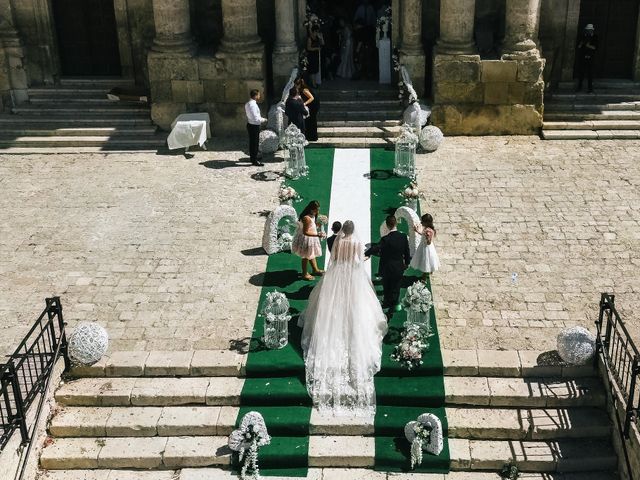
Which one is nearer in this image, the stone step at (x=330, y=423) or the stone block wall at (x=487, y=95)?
the stone step at (x=330, y=423)

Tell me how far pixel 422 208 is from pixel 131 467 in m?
7.62

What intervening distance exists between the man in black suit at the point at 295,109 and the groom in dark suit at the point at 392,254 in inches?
248

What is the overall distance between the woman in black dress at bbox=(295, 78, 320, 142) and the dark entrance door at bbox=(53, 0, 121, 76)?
5.19m

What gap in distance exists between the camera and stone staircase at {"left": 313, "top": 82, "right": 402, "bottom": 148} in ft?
65.4

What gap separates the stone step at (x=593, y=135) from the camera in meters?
19.9

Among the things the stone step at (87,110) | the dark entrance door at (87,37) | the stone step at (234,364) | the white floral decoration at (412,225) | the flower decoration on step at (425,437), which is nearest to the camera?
the flower decoration on step at (425,437)

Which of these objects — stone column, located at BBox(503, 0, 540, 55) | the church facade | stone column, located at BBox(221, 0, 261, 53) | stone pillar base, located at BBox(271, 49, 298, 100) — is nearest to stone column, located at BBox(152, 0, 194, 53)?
the church facade

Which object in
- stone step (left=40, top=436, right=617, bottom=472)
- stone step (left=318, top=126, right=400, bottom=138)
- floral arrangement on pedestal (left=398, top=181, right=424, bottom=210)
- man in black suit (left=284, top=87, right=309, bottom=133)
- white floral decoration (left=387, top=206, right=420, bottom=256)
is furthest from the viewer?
stone step (left=318, top=126, right=400, bottom=138)

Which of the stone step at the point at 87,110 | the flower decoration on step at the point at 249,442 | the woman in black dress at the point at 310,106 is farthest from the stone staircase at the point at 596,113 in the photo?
the flower decoration on step at the point at 249,442

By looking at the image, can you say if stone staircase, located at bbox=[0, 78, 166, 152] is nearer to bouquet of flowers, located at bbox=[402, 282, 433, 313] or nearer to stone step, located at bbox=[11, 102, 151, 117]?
stone step, located at bbox=[11, 102, 151, 117]

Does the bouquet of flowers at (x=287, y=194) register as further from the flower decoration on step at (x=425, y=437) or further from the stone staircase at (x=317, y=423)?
the flower decoration on step at (x=425, y=437)

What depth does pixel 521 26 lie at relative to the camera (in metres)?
19.7

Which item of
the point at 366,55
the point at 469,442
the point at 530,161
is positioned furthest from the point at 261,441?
the point at 366,55

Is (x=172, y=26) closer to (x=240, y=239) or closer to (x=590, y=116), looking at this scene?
(x=240, y=239)
